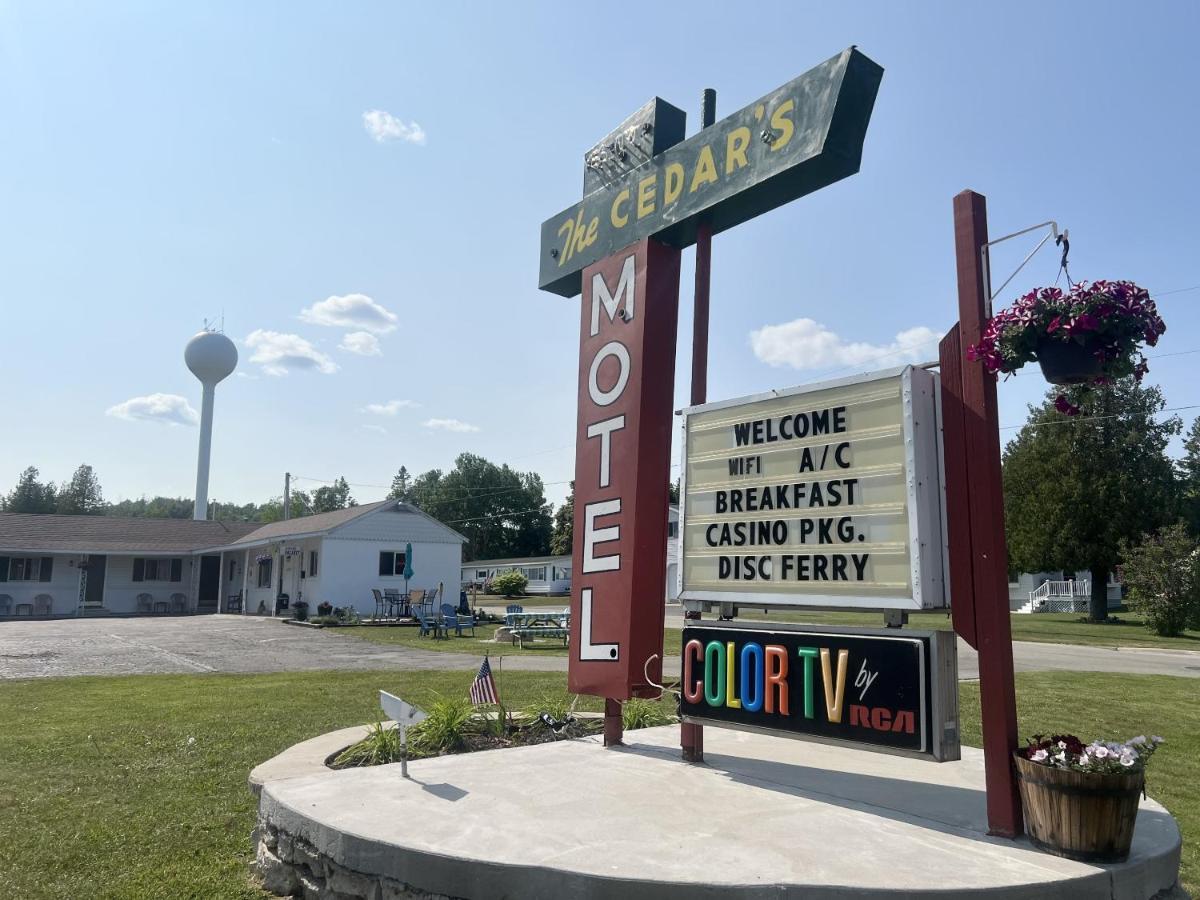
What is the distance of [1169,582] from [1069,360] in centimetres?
2914

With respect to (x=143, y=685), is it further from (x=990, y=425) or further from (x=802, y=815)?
(x=990, y=425)

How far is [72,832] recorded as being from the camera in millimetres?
5668

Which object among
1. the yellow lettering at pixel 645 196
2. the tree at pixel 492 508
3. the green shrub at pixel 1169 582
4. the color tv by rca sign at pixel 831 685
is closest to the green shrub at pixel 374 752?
the color tv by rca sign at pixel 831 685

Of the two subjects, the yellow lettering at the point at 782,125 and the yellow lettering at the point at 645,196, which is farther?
the yellow lettering at the point at 645,196

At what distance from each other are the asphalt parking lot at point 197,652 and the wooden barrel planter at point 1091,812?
1188cm

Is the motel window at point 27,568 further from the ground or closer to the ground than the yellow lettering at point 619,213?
closer to the ground

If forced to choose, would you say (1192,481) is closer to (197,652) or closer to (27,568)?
(197,652)

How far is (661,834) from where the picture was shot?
171 inches

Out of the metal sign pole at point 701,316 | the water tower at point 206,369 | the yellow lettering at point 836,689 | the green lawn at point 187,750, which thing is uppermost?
the water tower at point 206,369

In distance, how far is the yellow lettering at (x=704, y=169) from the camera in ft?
20.8

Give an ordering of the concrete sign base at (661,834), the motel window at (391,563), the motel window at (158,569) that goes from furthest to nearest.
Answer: the motel window at (158,569)
the motel window at (391,563)
the concrete sign base at (661,834)

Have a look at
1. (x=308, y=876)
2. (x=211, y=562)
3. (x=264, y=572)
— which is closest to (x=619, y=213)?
(x=308, y=876)

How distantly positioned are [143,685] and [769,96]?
12.4 meters

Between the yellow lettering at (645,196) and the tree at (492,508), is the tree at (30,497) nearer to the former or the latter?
the tree at (492,508)
